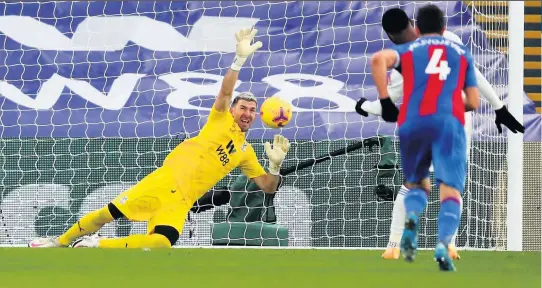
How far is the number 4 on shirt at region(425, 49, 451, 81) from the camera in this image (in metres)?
5.77

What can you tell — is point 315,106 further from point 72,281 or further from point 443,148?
point 72,281

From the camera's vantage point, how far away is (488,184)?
33.2 feet

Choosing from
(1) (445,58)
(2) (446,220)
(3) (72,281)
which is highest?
(1) (445,58)

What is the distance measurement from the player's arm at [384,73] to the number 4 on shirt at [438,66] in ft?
0.55

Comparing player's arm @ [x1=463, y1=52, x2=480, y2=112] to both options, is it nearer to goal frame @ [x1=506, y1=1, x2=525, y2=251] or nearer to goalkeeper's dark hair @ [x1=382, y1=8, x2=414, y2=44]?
goalkeeper's dark hair @ [x1=382, y1=8, x2=414, y2=44]

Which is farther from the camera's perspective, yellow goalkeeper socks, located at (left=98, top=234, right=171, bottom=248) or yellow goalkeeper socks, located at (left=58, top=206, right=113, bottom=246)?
yellow goalkeeper socks, located at (left=58, top=206, right=113, bottom=246)

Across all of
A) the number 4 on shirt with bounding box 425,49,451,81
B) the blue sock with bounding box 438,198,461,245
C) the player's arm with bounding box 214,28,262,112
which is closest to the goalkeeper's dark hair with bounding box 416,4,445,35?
the number 4 on shirt with bounding box 425,49,451,81

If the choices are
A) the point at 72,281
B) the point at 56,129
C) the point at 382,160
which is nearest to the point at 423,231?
the point at 382,160

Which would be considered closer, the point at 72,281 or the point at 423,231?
the point at 72,281

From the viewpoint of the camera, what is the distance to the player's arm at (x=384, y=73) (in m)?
5.71

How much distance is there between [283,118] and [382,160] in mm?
1928

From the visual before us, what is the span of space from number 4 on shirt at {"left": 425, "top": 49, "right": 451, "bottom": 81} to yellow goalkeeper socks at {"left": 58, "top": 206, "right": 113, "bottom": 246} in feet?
11.5

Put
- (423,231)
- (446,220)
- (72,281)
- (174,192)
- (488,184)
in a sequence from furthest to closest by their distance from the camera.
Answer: (423,231), (488,184), (174,192), (446,220), (72,281)

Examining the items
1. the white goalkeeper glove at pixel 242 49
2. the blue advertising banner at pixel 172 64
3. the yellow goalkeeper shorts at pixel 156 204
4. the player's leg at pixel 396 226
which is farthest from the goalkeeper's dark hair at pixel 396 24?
the blue advertising banner at pixel 172 64
